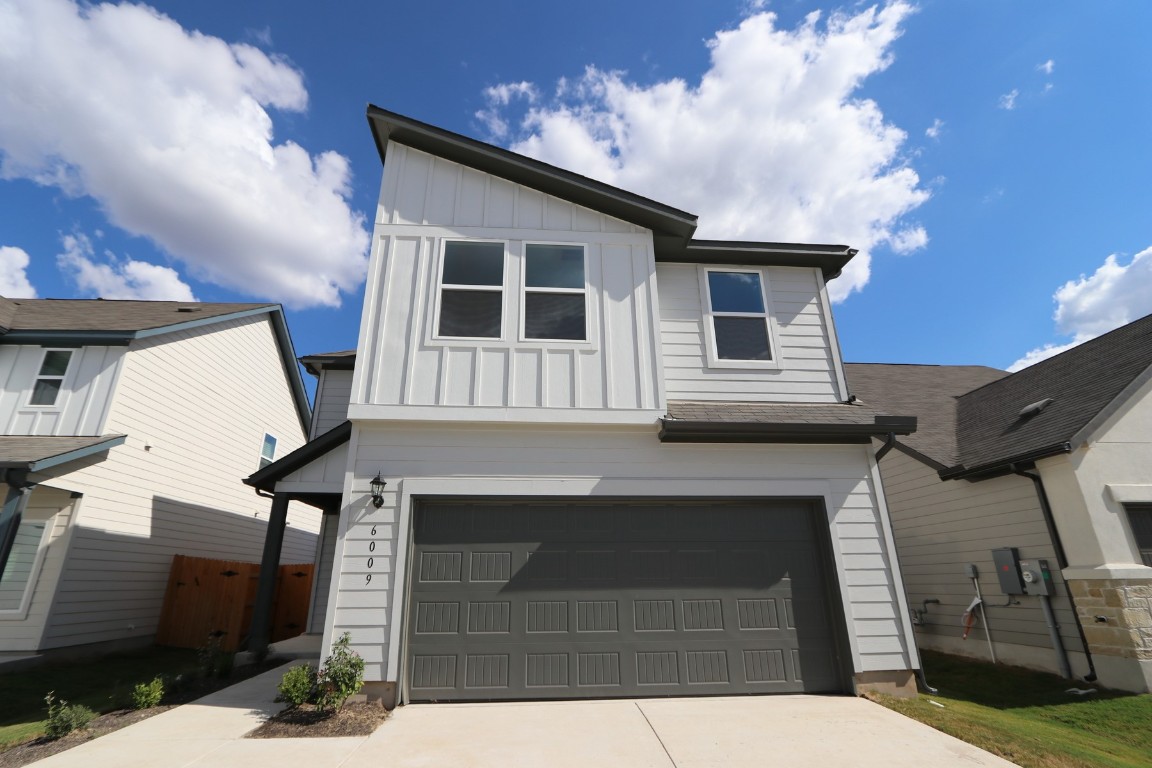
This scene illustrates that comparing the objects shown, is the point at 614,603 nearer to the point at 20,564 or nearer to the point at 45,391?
the point at 20,564

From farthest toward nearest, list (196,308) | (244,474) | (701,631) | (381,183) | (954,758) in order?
(244,474) < (196,308) < (381,183) < (701,631) < (954,758)

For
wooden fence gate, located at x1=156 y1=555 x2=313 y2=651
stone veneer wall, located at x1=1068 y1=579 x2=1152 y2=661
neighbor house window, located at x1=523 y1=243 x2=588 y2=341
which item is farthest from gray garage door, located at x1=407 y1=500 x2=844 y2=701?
wooden fence gate, located at x1=156 y1=555 x2=313 y2=651

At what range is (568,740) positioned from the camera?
16.3 ft

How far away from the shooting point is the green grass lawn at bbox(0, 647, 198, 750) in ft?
20.3

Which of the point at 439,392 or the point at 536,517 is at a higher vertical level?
the point at 439,392

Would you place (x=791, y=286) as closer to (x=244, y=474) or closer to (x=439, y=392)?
(x=439, y=392)

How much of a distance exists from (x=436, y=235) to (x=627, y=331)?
3.15 m

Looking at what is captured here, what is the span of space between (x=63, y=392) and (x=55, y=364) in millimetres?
738

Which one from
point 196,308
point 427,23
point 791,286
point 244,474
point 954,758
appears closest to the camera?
point 954,758

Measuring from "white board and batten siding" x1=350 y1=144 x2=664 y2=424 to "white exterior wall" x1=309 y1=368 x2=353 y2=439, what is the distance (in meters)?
4.99

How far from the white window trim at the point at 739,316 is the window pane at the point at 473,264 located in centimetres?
326

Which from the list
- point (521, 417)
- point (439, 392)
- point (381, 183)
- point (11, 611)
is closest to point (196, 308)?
point (11, 611)

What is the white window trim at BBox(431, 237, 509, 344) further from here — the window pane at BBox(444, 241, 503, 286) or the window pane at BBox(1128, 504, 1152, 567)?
the window pane at BBox(1128, 504, 1152, 567)

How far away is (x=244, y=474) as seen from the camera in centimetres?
1479
